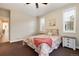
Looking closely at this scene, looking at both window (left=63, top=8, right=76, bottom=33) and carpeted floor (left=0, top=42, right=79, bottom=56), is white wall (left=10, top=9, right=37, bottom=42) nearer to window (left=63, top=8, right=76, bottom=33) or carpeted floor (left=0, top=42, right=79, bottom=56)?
carpeted floor (left=0, top=42, right=79, bottom=56)

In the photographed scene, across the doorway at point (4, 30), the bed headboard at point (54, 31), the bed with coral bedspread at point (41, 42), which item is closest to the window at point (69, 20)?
the bed headboard at point (54, 31)

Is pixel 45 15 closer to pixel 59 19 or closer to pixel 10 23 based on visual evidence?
pixel 59 19

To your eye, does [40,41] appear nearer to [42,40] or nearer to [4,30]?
[42,40]

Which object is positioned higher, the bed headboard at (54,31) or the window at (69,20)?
the window at (69,20)

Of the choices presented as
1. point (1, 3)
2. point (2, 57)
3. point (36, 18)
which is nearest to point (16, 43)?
point (2, 57)

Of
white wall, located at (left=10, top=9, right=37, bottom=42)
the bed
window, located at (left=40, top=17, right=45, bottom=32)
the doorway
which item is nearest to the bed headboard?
the bed

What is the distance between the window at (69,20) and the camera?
1.67 m

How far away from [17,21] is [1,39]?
474mm

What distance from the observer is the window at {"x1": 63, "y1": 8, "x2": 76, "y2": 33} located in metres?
1.67

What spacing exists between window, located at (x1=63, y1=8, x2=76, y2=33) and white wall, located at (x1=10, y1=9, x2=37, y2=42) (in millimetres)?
643

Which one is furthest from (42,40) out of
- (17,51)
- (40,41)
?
(17,51)

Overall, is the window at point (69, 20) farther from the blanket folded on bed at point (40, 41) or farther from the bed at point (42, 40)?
the blanket folded on bed at point (40, 41)

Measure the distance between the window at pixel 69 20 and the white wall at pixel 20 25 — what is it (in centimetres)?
64

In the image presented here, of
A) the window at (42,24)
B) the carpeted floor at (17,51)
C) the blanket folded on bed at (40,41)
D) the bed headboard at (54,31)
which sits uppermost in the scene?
the window at (42,24)
